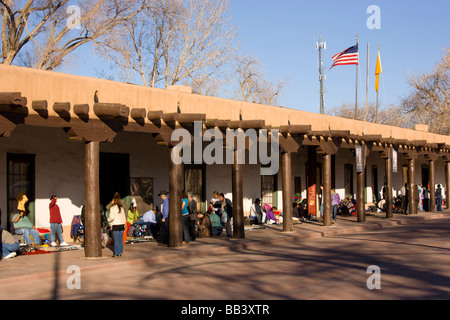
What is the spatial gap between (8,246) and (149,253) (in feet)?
11.3

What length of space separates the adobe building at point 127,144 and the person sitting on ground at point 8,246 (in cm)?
186

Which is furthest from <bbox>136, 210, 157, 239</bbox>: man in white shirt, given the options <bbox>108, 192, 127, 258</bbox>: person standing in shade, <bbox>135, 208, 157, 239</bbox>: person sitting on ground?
<bbox>108, 192, 127, 258</bbox>: person standing in shade

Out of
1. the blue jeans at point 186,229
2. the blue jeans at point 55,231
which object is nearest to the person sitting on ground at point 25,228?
the blue jeans at point 55,231

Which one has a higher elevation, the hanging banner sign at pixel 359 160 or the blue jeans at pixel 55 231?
the hanging banner sign at pixel 359 160

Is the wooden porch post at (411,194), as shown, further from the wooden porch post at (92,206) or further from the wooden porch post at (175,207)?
the wooden porch post at (92,206)

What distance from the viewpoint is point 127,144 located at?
20719mm

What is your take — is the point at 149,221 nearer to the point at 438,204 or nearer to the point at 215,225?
the point at 215,225

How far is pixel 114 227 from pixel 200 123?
439 cm

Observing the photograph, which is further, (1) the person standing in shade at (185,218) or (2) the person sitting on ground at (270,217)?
(2) the person sitting on ground at (270,217)

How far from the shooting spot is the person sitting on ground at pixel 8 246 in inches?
584

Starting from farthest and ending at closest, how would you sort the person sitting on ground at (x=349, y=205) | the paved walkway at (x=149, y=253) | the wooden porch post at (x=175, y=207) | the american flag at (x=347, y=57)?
the american flag at (x=347, y=57), the person sitting on ground at (x=349, y=205), the wooden porch post at (x=175, y=207), the paved walkway at (x=149, y=253)
